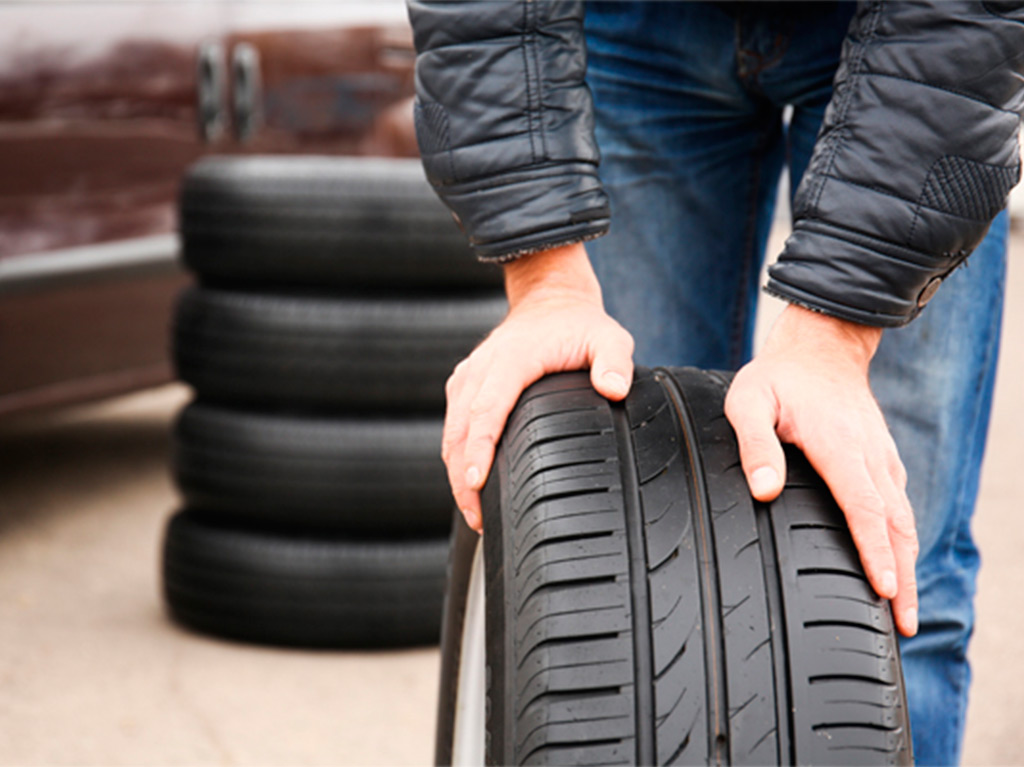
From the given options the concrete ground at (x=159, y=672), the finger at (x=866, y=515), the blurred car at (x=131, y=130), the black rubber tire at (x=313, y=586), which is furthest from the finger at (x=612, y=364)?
the blurred car at (x=131, y=130)

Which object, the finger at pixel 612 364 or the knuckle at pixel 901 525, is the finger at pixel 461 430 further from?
the knuckle at pixel 901 525

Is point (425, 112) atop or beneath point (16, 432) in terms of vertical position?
atop

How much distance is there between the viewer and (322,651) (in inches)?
102

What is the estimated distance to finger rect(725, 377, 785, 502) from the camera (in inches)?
38.9

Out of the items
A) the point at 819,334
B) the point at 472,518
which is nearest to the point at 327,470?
the point at 472,518

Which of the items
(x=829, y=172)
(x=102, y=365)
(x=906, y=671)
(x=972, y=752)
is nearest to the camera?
(x=829, y=172)

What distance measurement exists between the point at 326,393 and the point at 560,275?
137cm

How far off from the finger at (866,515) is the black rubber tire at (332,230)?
5.18 ft

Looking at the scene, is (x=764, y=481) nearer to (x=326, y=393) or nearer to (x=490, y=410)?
(x=490, y=410)

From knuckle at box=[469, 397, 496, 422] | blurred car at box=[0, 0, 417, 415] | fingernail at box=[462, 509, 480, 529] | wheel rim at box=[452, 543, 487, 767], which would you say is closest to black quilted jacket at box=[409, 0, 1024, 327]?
knuckle at box=[469, 397, 496, 422]

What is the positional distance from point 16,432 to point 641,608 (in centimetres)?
366

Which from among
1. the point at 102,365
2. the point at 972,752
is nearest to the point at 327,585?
the point at 102,365

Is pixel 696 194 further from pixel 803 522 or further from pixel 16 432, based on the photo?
pixel 16 432

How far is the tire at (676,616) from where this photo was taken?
93cm
